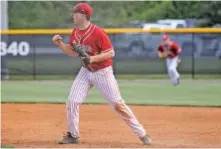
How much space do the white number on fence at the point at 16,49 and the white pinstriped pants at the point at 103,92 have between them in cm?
1726

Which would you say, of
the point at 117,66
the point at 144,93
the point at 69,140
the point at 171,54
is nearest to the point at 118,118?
the point at 69,140

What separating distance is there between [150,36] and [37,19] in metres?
8.06

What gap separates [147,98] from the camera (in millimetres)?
16641

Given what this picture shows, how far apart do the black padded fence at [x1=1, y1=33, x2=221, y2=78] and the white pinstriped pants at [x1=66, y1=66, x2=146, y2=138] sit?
16880mm

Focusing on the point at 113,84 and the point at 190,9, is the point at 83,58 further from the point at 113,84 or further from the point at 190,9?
the point at 190,9

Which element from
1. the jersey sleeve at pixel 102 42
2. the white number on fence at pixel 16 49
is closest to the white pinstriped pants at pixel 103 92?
the jersey sleeve at pixel 102 42

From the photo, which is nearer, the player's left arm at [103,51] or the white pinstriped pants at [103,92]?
the player's left arm at [103,51]

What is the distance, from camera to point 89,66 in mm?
8586

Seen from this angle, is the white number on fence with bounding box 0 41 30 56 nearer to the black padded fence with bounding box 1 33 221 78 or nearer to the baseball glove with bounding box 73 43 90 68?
the black padded fence with bounding box 1 33 221 78

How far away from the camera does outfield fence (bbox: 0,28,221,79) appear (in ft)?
83.7

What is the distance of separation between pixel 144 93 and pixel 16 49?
29.9 feet

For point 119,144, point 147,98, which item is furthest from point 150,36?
point 119,144

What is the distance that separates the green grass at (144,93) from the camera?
15781 millimetres

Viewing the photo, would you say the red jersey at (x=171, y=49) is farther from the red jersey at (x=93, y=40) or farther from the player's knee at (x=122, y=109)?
the red jersey at (x=93, y=40)
